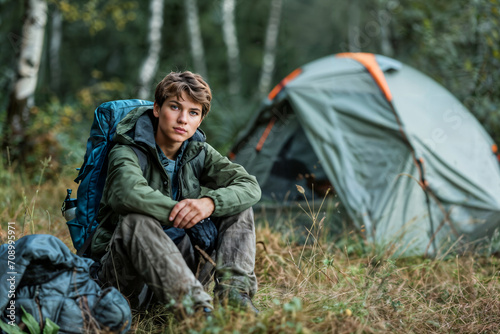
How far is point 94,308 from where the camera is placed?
6.98 feet

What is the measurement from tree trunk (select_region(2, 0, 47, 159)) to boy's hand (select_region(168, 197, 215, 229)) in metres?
4.06

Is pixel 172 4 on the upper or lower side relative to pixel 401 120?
upper

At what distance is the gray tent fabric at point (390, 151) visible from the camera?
13.1ft

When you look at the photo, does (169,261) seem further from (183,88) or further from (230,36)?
(230,36)

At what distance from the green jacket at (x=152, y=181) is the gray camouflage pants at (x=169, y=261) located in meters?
0.07

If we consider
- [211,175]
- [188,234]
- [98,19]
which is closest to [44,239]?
[188,234]

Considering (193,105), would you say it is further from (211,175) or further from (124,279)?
(124,279)

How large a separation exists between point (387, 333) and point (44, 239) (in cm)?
158

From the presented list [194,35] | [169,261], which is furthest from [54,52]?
[169,261]

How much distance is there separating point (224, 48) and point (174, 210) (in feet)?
48.4

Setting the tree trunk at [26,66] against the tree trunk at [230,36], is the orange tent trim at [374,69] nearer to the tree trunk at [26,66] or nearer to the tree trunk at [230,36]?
the tree trunk at [26,66]

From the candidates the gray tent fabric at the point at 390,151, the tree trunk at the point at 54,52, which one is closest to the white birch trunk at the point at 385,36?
the gray tent fabric at the point at 390,151

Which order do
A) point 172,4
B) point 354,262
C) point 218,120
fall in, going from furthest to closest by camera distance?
point 172,4 < point 218,120 < point 354,262

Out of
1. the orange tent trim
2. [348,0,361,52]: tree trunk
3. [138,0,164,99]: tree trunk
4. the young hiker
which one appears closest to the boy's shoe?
Answer: the young hiker
